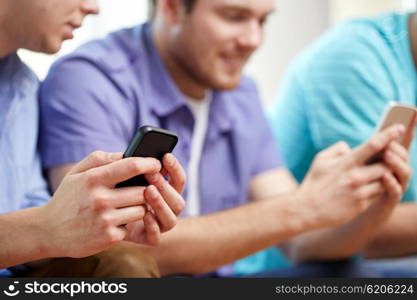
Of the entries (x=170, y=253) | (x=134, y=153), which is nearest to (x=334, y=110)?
(x=170, y=253)

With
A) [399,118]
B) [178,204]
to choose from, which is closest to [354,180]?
[399,118]

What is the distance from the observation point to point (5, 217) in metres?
0.83

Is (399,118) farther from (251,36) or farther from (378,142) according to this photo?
(251,36)

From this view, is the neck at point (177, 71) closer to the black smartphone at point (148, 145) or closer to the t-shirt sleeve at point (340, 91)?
the t-shirt sleeve at point (340, 91)

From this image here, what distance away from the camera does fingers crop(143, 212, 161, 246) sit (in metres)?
0.86

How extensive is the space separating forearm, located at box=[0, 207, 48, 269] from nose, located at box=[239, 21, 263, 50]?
2.38 ft

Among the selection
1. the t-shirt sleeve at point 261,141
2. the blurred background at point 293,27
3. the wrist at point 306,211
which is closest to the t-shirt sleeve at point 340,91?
the t-shirt sleeve at point 261,141

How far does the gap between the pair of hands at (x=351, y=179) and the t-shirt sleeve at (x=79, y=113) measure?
0.35 meters

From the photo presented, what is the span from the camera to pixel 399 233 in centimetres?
149

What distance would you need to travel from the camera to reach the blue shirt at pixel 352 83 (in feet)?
4.99

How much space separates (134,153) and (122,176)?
43 millimetres

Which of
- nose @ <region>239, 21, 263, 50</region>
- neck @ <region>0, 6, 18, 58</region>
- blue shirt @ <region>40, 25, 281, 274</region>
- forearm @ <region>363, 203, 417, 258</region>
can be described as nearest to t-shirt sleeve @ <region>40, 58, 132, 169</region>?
blue shirt @ <region>40, 25, 281, 274</region>

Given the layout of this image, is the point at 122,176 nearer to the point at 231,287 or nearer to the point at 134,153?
the point at 134,153

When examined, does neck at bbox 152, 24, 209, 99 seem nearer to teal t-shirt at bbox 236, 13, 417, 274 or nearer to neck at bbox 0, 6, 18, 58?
teal t-shirt at bbox 236, 13, 417, 274
